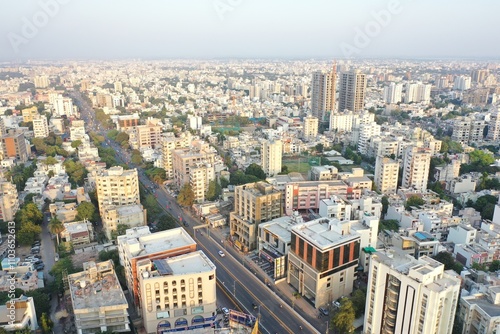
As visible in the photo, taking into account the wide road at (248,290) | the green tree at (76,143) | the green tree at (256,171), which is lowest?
the wide road at (248,290)

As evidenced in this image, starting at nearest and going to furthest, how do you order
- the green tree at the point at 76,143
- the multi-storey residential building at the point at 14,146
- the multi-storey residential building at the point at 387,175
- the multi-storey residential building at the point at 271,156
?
the multi-storey residential building at the point at 387,175 < the multi-storey residential building at the point at 271,156 < the multi-storey residential building at the point at 14,146 < the green tree at the point at 76,143

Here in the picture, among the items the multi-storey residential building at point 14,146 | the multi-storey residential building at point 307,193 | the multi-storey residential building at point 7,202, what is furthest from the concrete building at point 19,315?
the multi-storey residential building at point 14,146

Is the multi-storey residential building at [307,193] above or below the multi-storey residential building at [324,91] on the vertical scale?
below

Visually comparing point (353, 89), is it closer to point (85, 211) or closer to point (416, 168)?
point (416, 168)

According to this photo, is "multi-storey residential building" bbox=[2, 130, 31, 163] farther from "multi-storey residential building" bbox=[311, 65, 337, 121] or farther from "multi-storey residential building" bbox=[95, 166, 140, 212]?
"multi-storey residential building" bbox=[311, 65, 337, 121]

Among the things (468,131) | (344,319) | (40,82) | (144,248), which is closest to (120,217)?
(144,248)

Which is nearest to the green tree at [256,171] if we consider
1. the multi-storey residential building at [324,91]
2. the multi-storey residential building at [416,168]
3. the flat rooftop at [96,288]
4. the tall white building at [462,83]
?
the multi-storey residential building at [416,168]

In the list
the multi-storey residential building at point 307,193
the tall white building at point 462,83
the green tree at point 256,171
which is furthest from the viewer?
the tall white building at point 462,83

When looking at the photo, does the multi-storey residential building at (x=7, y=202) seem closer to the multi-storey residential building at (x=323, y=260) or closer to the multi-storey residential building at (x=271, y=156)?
the multi-storey residential building at (x=323, y=260)

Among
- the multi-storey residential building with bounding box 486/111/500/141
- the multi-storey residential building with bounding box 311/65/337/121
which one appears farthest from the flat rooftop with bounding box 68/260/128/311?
the multi-storey residential building with bounding box 311/65/337/121

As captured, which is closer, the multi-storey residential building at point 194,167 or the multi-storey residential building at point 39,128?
the multi-storey residential building at point 194,167
